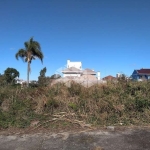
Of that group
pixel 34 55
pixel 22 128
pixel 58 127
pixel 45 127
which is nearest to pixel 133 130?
pixel 58 127

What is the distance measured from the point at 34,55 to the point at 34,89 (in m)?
24.7

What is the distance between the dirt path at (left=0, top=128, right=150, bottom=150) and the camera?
10.4 feet

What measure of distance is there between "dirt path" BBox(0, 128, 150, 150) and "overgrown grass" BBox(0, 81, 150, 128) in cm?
70

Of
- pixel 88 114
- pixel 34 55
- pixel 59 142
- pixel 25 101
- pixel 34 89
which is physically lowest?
pixel 59 142

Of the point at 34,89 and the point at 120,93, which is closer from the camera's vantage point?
the point at 120,93

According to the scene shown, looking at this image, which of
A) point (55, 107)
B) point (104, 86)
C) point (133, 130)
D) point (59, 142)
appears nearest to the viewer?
point (59, 142)

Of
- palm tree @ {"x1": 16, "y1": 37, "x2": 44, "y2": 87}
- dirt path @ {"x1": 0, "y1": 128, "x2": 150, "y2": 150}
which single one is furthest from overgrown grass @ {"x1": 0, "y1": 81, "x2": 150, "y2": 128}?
palm tree @ {"x1": 16, "y1": 37, "x2": 44, "y2": 87}

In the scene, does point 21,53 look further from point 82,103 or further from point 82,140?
point 82,140

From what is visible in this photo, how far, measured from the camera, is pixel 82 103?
5430 mm

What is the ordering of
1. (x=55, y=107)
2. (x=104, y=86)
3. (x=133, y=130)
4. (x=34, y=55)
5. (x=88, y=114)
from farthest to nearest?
(x=34, y=55), (x=104, y=86), (x=55, y=107), (x=88, y=114), (x=133, y=130)

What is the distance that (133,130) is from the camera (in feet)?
13.6

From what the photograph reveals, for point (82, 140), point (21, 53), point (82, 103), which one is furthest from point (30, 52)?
point (82, 140)

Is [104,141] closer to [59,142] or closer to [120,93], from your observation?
[59,142]

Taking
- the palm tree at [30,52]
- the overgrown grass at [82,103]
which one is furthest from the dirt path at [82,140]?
the palm tree at [30,52]
